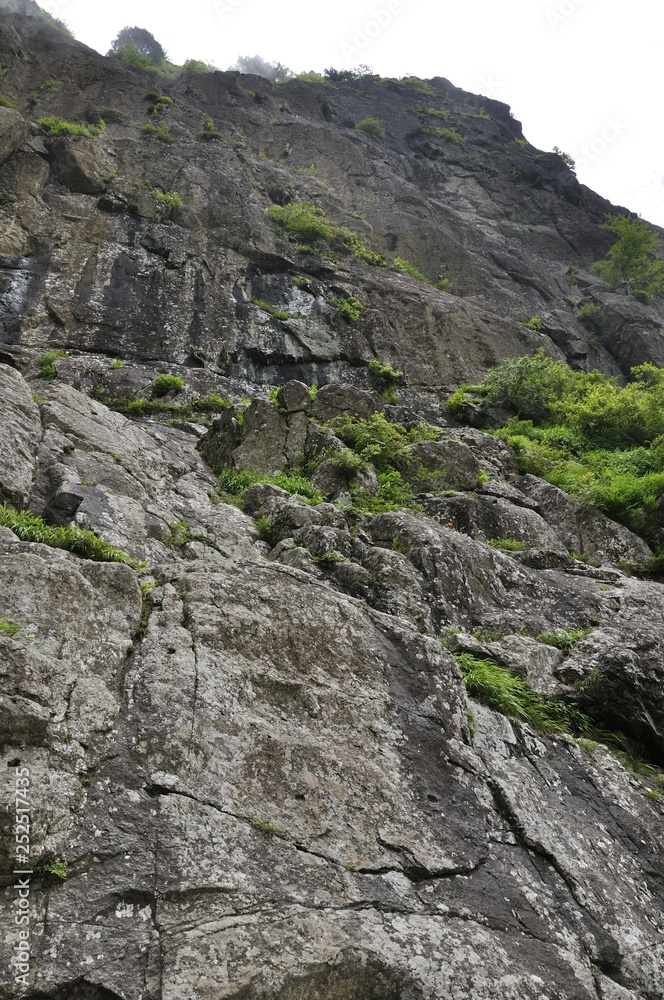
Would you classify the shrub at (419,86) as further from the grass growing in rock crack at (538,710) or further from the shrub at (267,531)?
the grass growing in rock crack at (538,710)

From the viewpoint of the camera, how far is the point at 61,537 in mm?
7395

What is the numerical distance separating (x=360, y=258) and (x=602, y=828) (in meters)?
25.8

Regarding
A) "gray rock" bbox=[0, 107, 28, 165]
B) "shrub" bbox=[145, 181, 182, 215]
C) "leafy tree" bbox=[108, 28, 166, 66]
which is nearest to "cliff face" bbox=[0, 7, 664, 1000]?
"shrub" bbox=[145, 181, 182, 215]

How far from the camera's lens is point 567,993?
505 centimetres

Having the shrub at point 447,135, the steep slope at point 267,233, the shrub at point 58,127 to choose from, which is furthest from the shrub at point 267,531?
the shrub at point 447,135

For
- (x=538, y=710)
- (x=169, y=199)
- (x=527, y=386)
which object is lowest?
(x=538, y=710)

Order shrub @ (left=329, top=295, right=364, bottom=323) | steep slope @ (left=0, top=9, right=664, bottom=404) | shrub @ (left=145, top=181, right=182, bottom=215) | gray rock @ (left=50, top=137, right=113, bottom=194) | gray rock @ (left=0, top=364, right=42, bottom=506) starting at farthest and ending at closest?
shrub @ (left=145, top=181, right=182, bottom=215) < shrub @ (left=329, top=295, right=364, bottom=323) < gray rock @ (left=50, top=137, right=113, bottom=194) < steep slope @ (left=0, top=9, right=664, bottom=404) < gray rock @ (left=0, top=364, right=42, bottom=506)

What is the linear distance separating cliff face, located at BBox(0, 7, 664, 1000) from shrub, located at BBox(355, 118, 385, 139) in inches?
1164

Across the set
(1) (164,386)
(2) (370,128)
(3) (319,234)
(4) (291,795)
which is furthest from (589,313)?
(4) (291,795)

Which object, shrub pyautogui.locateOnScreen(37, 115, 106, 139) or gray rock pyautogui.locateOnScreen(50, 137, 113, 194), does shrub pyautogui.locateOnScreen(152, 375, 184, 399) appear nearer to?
gray rock pyautogui.locateOnScreen(50, 137, 113, 194)

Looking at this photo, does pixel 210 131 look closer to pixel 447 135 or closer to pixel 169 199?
pixel 169 199

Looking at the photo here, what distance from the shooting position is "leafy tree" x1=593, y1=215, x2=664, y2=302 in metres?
39.0

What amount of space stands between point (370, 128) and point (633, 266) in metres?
20.3

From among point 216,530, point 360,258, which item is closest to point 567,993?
point 216,530
